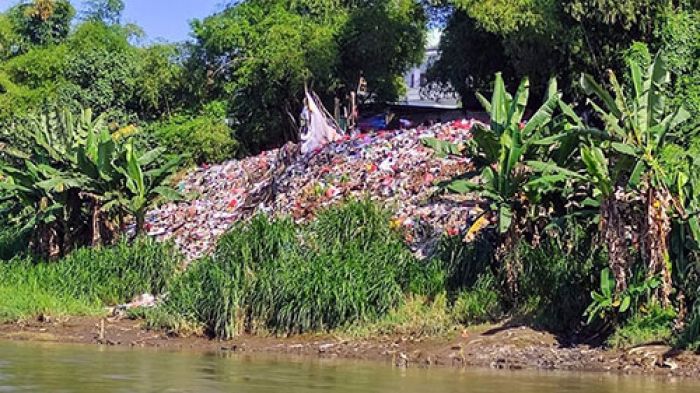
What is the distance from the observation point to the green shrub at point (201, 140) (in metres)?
28.9

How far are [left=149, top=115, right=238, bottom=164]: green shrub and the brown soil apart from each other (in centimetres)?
1125

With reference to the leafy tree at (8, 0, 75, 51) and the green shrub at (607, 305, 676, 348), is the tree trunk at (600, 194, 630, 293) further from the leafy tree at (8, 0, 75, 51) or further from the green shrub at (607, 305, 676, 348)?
the leafy tree at (8, 0, 75, 51)

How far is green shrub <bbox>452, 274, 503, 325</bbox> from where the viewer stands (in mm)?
15812

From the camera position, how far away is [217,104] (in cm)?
3080

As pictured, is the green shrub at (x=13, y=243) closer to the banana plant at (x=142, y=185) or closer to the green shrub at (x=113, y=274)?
the green shrub at (x=113, y=274)

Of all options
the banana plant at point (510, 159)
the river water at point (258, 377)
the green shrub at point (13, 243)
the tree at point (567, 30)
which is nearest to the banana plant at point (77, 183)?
the green shrub at point (13, 243)

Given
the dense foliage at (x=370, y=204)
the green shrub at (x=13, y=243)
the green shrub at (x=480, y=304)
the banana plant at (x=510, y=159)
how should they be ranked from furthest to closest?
the green shrub at (x=13, y=243) → the green shrub at (x=480, y=304) → the banana plant at (x=510, y=159) → the dense foliage at (x=370, y=204)

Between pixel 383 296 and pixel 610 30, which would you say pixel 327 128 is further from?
pixel 383 296

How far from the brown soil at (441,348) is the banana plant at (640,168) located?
0.93 meters

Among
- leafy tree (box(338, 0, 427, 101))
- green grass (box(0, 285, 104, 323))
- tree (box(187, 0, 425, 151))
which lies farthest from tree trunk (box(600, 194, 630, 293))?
leafy tree (box(338, 0, 427, 101))

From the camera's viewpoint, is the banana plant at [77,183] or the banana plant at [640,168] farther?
the banana plant at [77,183]

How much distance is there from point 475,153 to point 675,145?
11.6 ft

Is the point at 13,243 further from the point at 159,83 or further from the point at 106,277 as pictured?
the point at 159,83

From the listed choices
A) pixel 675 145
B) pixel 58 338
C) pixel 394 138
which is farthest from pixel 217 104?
pixel 675 145
